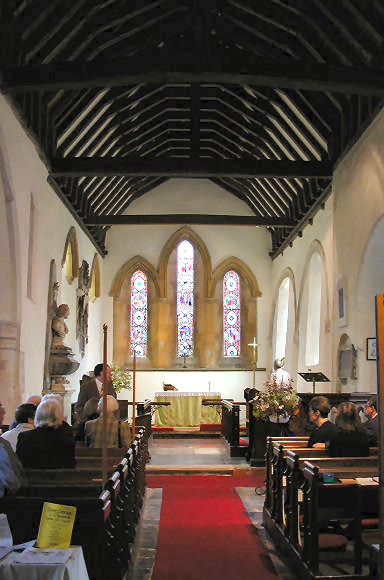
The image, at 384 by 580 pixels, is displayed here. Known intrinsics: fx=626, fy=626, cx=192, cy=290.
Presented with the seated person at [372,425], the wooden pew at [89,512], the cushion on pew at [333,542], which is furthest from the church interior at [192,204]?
→ the seated person at [372,425]

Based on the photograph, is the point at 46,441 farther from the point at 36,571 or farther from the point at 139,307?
the point at 139,307

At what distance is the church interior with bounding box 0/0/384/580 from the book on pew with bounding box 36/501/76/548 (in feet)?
4.02

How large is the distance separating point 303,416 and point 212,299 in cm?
776

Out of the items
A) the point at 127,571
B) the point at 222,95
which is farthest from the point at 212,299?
the point at 127,571

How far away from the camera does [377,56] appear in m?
7.61

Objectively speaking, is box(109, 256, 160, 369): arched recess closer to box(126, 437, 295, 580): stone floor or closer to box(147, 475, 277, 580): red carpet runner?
box(126, 437, 295, 580): stone floor

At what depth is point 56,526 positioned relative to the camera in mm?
2520

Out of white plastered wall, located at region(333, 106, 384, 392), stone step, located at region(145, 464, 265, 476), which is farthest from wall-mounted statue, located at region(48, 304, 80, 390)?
white plastered wall, located at region(333, 106, 384, 392)

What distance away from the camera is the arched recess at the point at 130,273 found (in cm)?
1630

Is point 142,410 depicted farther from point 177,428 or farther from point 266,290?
point 266,290

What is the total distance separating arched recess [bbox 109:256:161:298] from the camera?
642 inches

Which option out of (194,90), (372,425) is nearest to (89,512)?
(372,425)

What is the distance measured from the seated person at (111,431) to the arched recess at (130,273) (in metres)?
10.6

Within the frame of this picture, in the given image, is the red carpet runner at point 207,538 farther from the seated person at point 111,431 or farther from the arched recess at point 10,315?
the arched recess at point 10,315
